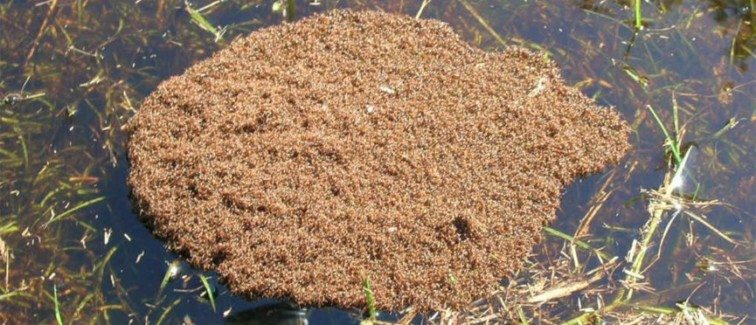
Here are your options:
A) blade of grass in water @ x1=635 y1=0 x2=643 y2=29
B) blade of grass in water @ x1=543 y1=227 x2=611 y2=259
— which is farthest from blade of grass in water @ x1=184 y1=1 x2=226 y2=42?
blade of grass in water @ x1=635 y1=0 x2=643 y2=29

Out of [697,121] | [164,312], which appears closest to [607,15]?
[697,121]

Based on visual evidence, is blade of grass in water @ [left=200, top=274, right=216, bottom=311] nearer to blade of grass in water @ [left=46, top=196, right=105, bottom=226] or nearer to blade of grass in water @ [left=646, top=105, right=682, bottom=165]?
blade of grass in water @ [left=46, top=196, right=105, bottom=226]

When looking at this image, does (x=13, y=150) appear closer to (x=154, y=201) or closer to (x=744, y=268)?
(x=154, y=201)

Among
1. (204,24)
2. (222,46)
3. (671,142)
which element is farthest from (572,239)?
(204,24)

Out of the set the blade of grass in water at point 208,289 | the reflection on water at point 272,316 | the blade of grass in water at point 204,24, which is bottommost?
the reflection on water at point 272,316

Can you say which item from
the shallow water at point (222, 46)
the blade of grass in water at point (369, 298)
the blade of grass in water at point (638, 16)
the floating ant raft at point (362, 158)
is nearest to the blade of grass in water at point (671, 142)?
the shallow water at point (222, 46)

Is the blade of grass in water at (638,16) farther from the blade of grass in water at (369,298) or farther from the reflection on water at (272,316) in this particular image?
the reflection on water at (272,316)
